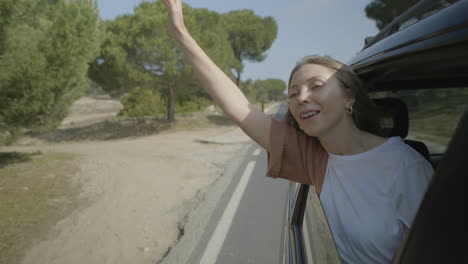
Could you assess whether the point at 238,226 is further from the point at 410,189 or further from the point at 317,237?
the point at 410,189

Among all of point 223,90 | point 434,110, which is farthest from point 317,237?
point 434,110

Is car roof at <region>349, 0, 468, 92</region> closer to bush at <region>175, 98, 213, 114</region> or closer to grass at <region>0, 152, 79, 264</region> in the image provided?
grass at <region>0, 152, 79, 264</region>

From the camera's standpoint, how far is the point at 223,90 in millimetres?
1705

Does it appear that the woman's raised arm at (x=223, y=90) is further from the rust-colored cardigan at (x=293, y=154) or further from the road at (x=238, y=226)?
the road at (x=238, y=226)

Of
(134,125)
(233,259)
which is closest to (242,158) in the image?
(233,259)

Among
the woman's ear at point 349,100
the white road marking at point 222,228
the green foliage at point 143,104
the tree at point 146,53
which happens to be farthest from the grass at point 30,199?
the green foliage at point 143,104

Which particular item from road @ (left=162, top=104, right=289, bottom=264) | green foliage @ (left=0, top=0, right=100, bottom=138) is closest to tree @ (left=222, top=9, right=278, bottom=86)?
green foliage @ (left=0, top=0, right=100, bottom=138)

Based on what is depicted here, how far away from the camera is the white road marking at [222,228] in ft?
10.6

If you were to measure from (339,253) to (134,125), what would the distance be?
21.6m

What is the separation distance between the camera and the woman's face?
1.37 metres

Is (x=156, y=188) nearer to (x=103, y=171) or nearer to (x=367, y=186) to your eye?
(x=103, y=171)

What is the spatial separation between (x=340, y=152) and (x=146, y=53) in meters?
17.5

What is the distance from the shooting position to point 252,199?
5.14 metres

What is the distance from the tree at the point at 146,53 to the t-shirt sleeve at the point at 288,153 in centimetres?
1652
